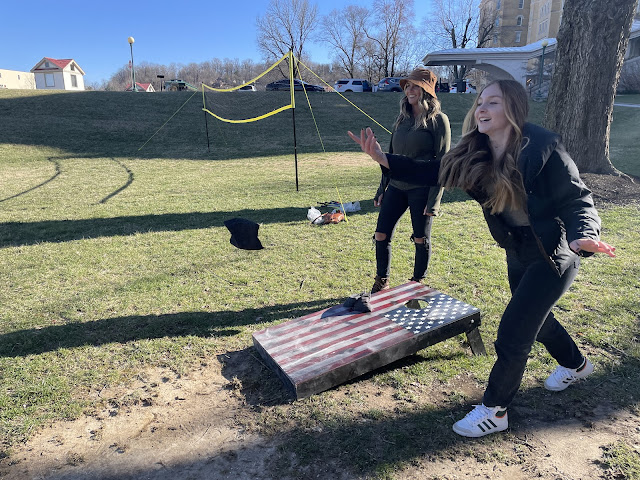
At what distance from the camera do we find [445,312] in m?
3.26

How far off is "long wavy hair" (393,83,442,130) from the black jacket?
159 centimetres

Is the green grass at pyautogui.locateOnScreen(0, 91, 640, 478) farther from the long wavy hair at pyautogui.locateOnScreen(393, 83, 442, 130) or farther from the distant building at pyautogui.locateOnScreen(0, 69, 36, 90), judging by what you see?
the distant building at pyautogui.locateOnScreen(0, 69, 36, 90)

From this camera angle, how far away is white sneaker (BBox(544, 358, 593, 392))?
9.16 feet

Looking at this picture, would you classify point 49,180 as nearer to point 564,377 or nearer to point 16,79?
point 564,377

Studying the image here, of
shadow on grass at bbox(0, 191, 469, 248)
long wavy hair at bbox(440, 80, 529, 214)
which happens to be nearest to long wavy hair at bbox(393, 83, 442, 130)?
long wavy hair at bbox(440, 80, 529, 214)

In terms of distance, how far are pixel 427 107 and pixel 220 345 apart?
2.61 metres

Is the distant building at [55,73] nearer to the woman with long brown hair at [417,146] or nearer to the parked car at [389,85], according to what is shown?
the parked car at [389,85]

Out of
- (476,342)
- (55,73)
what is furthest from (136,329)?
(55,73)

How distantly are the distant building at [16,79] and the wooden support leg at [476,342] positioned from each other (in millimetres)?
87167

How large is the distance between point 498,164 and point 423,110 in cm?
167

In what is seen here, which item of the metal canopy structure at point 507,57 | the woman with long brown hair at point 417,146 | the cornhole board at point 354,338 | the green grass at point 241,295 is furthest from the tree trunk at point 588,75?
the metal canopy structure at point 507,57

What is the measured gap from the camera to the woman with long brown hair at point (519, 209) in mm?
2039

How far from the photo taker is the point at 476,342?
3246 millimetres

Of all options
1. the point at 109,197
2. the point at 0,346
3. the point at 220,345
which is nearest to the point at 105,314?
the point at 0,346
